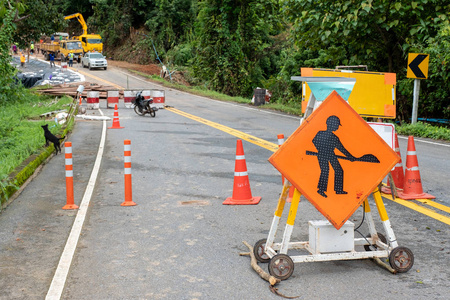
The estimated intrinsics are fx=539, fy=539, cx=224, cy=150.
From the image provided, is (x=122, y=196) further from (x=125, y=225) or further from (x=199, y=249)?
(x=199, y=249)

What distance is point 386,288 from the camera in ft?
16.2

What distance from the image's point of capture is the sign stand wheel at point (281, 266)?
511cm

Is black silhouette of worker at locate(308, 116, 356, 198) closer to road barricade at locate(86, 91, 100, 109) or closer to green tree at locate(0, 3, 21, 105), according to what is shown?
green tree at locate(0, 3, 21, 105)

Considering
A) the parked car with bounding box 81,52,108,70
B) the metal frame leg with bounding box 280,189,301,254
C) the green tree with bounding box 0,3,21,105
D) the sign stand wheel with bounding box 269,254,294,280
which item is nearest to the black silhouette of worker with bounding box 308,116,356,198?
the metal frame leg with bounding box 280,189,301,254

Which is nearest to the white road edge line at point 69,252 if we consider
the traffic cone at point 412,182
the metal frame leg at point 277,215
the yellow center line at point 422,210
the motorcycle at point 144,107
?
the metal frame leg at point 277,215

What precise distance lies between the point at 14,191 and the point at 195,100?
24.5 meters

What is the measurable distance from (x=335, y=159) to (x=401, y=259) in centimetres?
116

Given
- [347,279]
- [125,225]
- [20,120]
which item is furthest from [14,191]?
[20,120]

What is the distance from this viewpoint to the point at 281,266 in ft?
16.9

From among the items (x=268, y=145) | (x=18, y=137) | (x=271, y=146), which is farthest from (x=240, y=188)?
(x=18, y=137)

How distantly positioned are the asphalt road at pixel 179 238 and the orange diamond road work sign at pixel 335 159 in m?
0.75

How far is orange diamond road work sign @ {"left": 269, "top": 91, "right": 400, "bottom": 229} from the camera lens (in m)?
5.32

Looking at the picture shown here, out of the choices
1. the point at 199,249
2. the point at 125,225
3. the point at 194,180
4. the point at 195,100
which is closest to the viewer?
the point at 199,249

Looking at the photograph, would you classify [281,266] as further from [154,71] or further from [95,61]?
[154,71]
